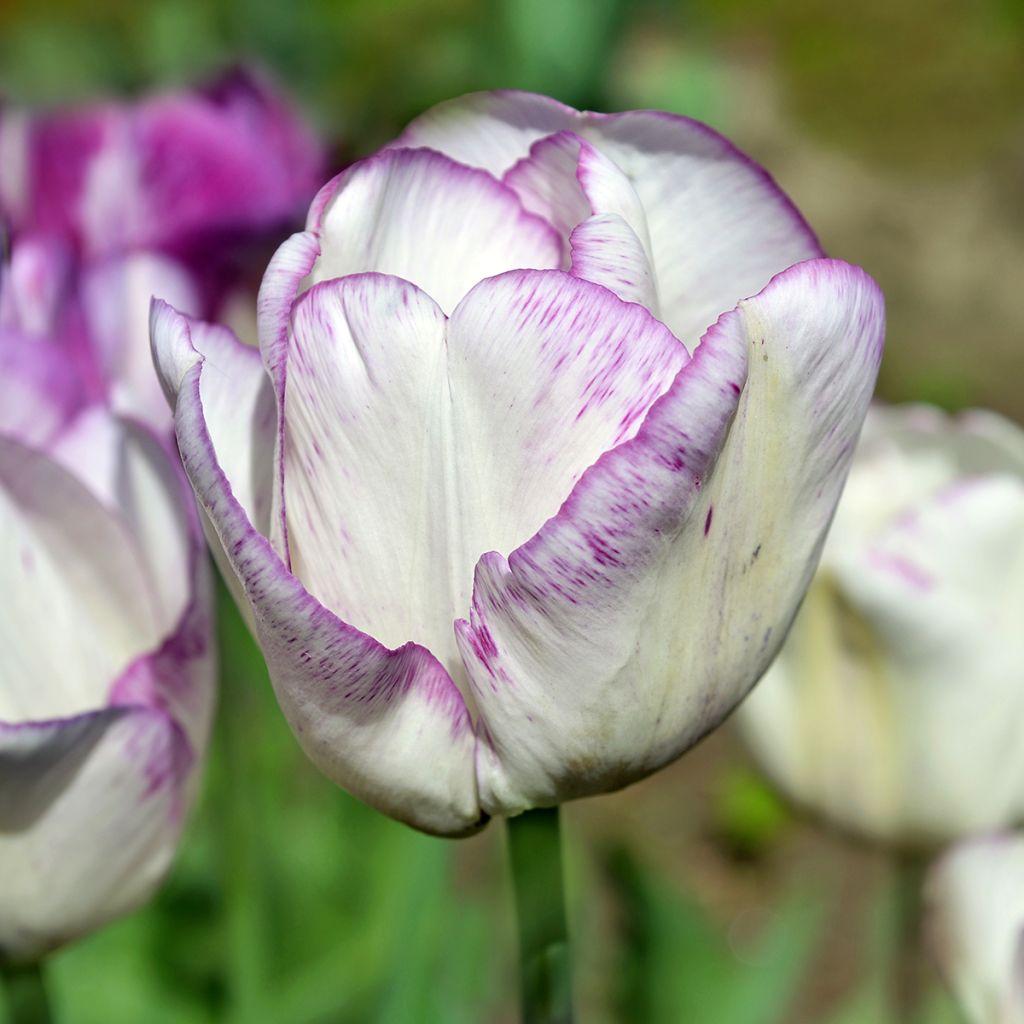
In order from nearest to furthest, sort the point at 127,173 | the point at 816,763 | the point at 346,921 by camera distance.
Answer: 1. the point at 816,763
2. the point at 127,173
3. the point at 346,921

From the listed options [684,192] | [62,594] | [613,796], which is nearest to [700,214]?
[684,192]

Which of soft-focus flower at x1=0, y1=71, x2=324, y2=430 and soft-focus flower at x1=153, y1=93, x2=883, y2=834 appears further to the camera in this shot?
soft-focus flower at x1=0, y1=71, x2=324, y2=430

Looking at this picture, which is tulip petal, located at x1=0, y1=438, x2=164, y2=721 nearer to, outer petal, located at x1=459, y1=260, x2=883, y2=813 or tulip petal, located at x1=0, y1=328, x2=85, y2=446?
tulip petal, located at x1=0, y1=328, x2=85, y2=446

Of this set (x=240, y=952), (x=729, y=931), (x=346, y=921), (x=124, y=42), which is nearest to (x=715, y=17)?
(x=124, y=42)

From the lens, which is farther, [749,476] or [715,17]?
[715,17]

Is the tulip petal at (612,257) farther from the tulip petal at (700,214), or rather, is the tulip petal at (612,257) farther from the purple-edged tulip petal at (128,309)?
the purple-edged tulip petal at (128,309)

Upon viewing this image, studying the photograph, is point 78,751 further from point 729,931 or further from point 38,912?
point 729,931

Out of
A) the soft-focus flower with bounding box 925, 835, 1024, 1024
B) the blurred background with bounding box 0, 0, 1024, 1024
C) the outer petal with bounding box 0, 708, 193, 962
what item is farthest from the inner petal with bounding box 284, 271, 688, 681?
the blurred background with bounding box 0, 0, 1024, 1024
